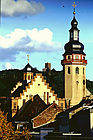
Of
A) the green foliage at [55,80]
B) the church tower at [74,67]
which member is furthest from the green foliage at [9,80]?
the church tower at [74,67]

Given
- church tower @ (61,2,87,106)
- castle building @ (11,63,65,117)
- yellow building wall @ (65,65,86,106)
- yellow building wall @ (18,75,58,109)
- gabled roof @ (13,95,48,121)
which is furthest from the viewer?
yellow building wall @ (65,65,86,106)

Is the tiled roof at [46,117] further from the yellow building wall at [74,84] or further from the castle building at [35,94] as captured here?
the yellow building wall at [74,84]

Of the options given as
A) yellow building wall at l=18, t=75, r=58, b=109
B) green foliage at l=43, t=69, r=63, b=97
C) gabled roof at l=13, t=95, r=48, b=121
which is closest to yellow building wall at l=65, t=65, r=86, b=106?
yellow building wall at l=18, t=75, r=58, b=109

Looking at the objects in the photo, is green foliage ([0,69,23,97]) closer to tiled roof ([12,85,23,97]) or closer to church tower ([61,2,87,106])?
tiled roof ([12,85,23,97])

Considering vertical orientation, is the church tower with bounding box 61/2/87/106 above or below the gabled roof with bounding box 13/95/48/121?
above

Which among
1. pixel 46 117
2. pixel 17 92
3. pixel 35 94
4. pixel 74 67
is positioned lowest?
pixel 46 117

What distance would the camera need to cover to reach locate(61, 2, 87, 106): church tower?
9875 cm

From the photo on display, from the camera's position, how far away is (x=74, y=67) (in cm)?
9919

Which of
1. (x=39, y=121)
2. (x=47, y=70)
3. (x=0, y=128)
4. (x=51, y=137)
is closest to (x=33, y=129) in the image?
(x=39, y=121)

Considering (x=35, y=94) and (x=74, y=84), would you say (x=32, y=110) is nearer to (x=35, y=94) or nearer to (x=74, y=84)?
(x=35, y=94)

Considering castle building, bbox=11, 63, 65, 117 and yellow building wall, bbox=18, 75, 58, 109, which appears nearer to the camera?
castle building, bbox=11, 63, 65, 117

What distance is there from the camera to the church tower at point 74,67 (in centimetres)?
9875

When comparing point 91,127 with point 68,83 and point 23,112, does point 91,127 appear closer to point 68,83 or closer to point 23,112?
point 23,112

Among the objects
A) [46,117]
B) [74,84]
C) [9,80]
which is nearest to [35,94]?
[74,84]
